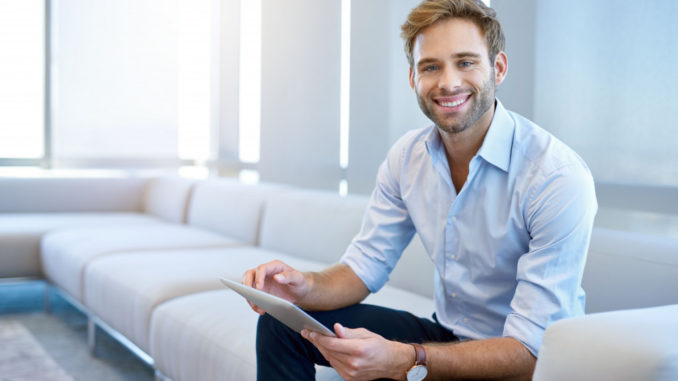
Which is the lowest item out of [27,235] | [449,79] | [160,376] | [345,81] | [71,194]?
[160,376]

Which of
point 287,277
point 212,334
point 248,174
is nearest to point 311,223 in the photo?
point 212,334

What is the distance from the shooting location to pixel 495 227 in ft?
4.31

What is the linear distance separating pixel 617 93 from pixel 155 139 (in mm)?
4144

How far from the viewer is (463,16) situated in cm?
135

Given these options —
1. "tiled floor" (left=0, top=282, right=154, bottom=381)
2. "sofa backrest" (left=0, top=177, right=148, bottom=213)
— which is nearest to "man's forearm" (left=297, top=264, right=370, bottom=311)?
"tiled floor" (left=0, top=282, right=154, bottom=381)

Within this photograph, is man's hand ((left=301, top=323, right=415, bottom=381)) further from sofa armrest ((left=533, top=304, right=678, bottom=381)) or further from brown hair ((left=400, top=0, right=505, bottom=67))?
brown hair ((left=400, top=0, right=505, bottom=67))

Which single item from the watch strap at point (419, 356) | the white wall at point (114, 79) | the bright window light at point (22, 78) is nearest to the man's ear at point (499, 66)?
the watch strap at point (419, 356)

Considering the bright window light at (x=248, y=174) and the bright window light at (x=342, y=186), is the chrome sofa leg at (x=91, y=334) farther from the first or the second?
the bright window light at (x=248, y=174)

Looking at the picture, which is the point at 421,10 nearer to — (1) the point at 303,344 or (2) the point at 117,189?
(1) the point at 303,344

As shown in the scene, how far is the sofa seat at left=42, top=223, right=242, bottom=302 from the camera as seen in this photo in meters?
2.81

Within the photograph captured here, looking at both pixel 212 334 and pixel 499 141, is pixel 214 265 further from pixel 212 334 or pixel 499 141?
pixel 499 141

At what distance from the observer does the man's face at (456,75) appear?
133 cm

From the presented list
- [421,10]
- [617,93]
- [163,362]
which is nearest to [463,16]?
[421,10]

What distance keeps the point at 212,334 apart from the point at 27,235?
2.09m
